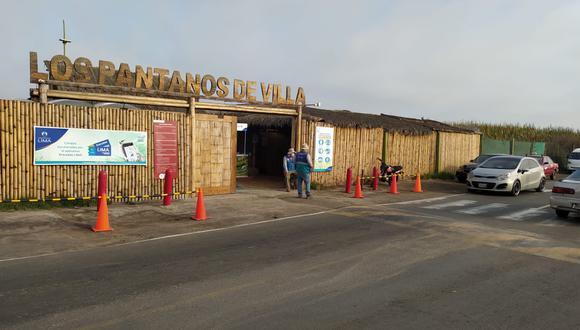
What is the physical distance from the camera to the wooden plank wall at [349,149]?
57.2 ft

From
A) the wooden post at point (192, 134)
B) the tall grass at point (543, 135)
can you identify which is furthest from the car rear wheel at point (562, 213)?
the tall grass at point (543, 135)

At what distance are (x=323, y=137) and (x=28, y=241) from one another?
11.4 m

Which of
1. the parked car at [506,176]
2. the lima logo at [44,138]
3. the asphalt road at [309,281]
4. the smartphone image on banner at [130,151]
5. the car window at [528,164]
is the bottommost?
the asphalt road at [309,281]

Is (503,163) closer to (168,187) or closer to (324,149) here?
(324,149)

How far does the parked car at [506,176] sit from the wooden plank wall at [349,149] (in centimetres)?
416

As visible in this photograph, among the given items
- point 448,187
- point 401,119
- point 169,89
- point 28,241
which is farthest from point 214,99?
point 401,119

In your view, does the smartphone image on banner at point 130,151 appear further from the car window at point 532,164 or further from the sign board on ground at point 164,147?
the car window at point 532,164

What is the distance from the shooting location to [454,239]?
9008 millimetres

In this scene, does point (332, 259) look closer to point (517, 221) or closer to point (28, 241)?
point (28, 241)

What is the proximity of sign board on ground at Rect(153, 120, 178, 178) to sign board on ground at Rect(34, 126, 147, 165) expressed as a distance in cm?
37

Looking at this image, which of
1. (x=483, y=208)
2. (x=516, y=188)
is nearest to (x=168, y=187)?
(x=483, y=208)

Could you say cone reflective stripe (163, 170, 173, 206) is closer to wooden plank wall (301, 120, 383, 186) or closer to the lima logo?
the lima logo

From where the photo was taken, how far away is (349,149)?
1891cm

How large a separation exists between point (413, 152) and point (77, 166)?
15654 mm
